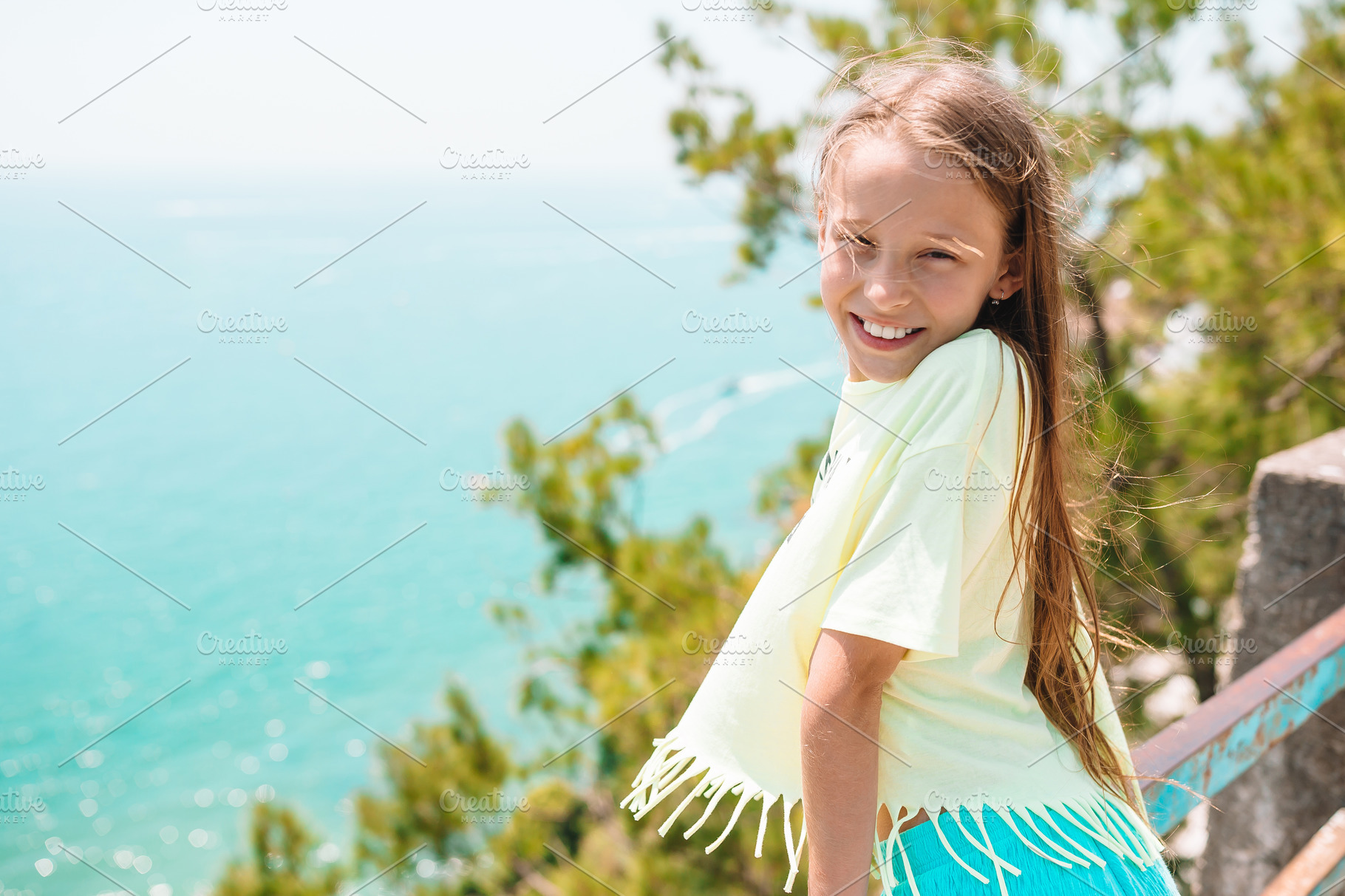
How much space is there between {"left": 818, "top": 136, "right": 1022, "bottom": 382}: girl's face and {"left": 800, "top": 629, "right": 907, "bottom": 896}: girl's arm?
0.79 feet

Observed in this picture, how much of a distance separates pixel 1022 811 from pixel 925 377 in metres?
0.34

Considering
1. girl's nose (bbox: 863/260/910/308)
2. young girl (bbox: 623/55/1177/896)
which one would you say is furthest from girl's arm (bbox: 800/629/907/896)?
girl's nose (bbox: 863/260/910/308)

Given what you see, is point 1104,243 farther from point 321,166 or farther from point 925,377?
point 321,166

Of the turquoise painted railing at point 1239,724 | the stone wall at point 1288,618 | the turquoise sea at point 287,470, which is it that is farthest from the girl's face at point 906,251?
the turquoise sea at point 287,470

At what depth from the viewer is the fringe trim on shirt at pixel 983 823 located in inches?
27.8

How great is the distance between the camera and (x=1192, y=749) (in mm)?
893

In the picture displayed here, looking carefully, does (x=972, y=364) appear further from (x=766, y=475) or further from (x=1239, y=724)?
(x=766, y=475)

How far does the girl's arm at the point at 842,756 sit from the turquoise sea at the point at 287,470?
3479 millimetres

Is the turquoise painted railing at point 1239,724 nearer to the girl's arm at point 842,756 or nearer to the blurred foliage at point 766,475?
the girl's arm at point 842,756

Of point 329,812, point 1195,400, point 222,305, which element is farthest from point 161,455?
point 1195,400

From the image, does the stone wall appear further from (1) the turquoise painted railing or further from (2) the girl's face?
(2) the girl's face

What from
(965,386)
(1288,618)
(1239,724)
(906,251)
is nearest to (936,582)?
(965,386)

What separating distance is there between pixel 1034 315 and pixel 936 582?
11.4 inches

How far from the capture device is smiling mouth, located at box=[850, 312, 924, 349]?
2.55ft
